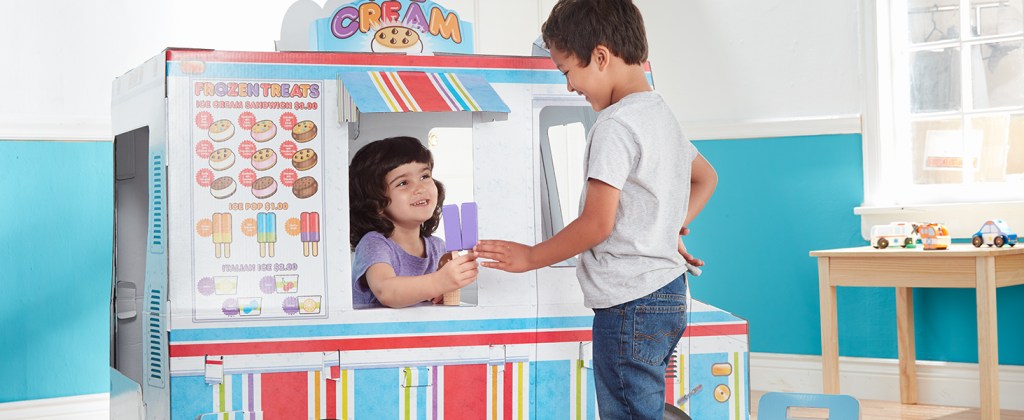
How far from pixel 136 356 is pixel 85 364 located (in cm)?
130

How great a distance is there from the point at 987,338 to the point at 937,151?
2.77 ft

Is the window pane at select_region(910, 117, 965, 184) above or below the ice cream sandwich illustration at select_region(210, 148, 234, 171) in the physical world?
above

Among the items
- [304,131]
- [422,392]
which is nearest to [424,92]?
[304,131]

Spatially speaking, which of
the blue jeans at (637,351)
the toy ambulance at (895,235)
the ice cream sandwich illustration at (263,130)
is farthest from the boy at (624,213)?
the toy ambulance at (895,235)

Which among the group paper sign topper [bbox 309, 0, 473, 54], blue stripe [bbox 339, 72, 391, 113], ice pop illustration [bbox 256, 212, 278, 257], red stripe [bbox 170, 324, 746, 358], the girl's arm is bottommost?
red stripe [bbox 170, 324, 746, 358]

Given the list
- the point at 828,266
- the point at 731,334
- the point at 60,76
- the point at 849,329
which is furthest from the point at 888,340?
the point at 60,76

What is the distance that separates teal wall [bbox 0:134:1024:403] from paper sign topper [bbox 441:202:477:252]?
1.67m

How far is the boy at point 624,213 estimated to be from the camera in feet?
5.12

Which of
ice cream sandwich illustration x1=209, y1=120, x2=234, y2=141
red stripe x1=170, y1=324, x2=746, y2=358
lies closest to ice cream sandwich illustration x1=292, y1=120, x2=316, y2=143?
ice cream sandwich illustration x1=209, y1=120, x2=234, y2=141

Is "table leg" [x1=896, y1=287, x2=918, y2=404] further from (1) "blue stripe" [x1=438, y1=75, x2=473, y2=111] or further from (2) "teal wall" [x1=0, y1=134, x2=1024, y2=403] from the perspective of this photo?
(1) "blue stripe" [x1=438, y1=75, x2=473, y2=111]

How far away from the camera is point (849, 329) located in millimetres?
3375

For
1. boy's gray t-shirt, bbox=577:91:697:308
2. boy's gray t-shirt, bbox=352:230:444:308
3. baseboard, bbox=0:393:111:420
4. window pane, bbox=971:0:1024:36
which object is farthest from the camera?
window pane, bbox=971:0:1024:36

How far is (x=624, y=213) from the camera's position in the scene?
161 cm

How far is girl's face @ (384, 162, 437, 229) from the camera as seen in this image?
200cm
